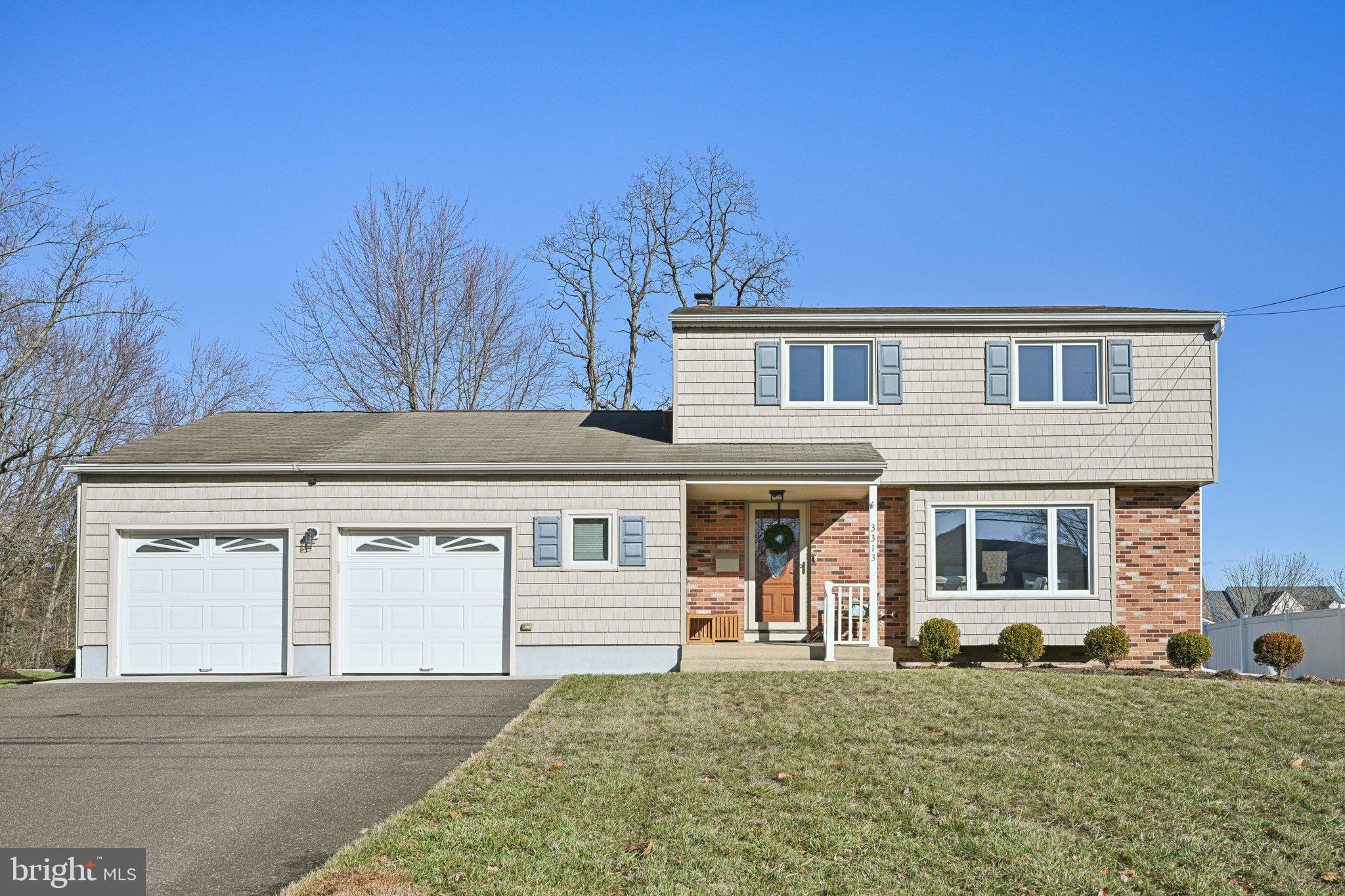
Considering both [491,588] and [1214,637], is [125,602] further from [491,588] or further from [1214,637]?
[1214,637]

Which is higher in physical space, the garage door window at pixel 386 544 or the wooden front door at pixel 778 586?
the garage door window at pixel 386 544

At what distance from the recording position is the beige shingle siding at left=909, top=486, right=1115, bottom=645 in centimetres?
1639

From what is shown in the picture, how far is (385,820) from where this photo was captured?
23.5 feet

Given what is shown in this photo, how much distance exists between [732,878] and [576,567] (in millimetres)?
9205

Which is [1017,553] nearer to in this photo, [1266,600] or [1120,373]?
[1120,373]

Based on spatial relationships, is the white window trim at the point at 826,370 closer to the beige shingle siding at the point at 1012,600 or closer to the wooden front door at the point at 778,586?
the beige shingle siding at the point at 1012,600

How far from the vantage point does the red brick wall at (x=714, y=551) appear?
55.4 ft

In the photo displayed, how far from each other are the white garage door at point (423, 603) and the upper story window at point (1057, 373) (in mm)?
8283

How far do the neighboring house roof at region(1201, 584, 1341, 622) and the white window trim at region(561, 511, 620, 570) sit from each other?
40.3 m

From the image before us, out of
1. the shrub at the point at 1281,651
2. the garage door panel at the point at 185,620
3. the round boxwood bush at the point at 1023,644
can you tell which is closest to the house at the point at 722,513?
the garage door panel at the point at 185,620

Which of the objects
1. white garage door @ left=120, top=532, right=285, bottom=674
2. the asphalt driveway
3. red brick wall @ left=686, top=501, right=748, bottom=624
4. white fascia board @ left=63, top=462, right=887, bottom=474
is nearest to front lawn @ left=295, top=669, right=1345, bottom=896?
the asphalt driveway

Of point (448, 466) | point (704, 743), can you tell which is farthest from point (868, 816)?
point (448, 466)

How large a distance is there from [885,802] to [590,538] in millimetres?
8259

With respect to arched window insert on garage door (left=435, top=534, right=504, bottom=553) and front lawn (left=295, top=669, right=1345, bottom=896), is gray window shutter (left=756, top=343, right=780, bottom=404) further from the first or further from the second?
front lawn (left=295, top=669, right=1345, bottom=896)
